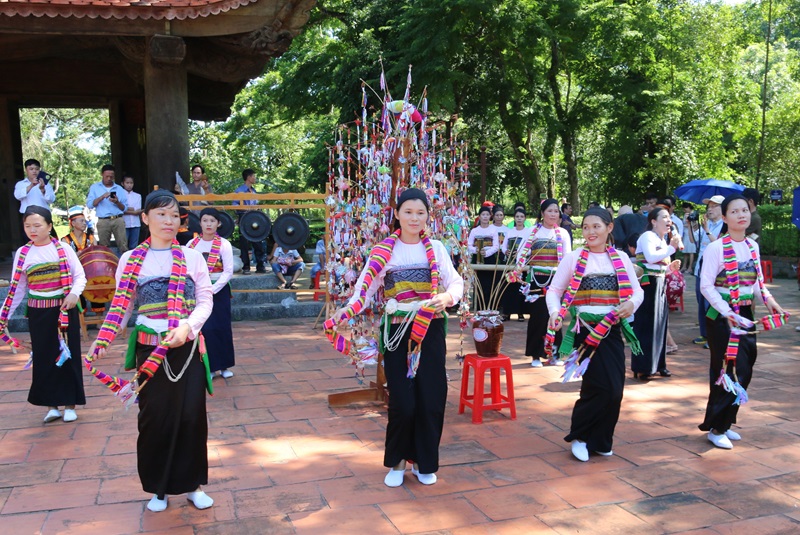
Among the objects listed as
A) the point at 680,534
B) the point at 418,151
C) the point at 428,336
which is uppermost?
the point at 418,151

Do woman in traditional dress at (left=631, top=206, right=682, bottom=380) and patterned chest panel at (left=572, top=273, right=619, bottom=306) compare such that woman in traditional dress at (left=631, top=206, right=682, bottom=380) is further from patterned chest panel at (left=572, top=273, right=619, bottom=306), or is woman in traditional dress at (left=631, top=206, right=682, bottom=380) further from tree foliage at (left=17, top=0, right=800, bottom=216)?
tree foliage at (left=17, top=0, right=800, bottom=216)

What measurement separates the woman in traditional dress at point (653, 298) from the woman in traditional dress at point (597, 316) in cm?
211

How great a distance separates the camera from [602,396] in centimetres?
436

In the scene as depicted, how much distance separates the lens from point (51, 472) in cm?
428

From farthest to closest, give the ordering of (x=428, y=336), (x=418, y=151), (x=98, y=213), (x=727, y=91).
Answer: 1. (x=727, y=91)
2. (x=98, y=213)
3. (x=418, y=151)
4. (x=428, y=336)

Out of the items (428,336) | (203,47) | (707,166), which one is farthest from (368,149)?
(707,166)

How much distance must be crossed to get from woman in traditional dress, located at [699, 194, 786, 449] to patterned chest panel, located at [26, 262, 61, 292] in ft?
14.7

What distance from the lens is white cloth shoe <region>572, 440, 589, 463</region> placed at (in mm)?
4395

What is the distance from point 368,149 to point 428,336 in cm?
181

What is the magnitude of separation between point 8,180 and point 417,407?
1231cm

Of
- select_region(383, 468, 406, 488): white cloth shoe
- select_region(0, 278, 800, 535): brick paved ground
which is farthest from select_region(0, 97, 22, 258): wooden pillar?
select_region(383, 468, 406, 488): white cloth shoe

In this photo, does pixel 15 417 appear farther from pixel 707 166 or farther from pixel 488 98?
pixel 707 166

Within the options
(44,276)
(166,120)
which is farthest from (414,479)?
(166,120)

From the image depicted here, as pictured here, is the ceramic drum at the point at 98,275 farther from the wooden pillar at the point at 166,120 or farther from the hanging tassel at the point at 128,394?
the hanging tassel at the point at 128,394
